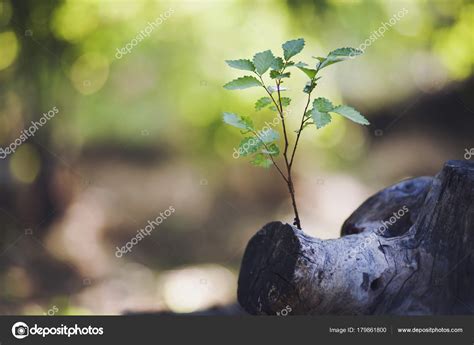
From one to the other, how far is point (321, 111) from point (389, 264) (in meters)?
0.55

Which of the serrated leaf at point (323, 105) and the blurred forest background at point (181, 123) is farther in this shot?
the blurred forest background at point (181, 123)

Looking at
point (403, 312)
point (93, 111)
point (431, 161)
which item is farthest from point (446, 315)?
point (93, 111)

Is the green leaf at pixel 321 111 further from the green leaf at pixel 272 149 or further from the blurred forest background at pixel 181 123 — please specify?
the blurred forest background at pixel 181 123

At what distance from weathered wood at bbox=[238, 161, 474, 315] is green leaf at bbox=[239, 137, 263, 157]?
247 millimetres

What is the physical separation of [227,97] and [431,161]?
1273 mm

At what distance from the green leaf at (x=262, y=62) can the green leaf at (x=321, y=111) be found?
194mm

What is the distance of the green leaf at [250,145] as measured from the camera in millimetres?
2070

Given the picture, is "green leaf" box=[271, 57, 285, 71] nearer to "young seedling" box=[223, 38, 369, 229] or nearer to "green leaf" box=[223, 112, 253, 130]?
"young seedling" box=[223, 38, 369, 229]

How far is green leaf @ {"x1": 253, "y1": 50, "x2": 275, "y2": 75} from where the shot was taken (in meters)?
2.05

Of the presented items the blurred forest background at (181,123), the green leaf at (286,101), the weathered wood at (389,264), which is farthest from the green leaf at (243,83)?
the blurred forest background at (181,123)

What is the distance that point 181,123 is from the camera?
385 cm

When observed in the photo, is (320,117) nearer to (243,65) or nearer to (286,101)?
(286,101)

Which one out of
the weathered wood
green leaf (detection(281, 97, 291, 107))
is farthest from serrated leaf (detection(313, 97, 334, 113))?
the weathered wood

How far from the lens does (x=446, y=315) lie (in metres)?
2.15
